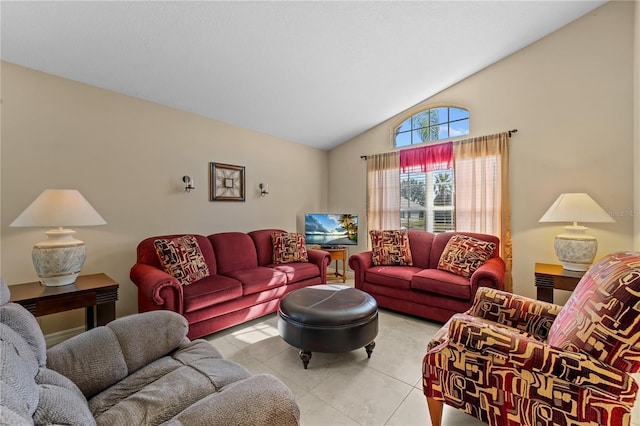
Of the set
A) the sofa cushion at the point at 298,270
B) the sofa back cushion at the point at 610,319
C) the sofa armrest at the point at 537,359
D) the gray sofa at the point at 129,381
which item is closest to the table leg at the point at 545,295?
the sofa back cushion at the point at 610,319

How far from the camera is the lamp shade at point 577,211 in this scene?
2445mm

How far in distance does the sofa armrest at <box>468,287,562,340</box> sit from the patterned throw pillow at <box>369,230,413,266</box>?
152 cm

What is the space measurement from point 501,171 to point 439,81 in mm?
1414

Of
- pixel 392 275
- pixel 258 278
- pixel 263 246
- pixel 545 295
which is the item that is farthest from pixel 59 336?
pixel 545 295

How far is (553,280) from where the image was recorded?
2479 millimetres

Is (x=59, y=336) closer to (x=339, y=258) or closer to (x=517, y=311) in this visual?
(x=339, y=258)

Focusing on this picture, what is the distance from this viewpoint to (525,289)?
3230 mm

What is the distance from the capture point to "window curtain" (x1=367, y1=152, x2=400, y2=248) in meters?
4.28

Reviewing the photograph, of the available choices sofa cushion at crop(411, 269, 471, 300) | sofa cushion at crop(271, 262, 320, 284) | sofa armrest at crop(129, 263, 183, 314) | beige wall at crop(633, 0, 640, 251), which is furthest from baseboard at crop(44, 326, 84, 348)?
beige wall at crop(633, 0, 640, 251)

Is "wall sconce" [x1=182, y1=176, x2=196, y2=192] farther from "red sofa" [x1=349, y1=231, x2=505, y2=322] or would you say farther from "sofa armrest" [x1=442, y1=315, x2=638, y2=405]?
"sofa armrest" [x1=442, y1=315, x2=638, y2=405]

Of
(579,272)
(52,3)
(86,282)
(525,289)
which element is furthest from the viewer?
(525,289)

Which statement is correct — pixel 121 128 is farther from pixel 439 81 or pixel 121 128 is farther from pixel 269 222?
pixel 439 81

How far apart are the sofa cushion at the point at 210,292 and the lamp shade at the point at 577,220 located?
3.19 metres

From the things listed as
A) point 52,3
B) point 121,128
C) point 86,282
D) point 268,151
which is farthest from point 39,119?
point 268,151
